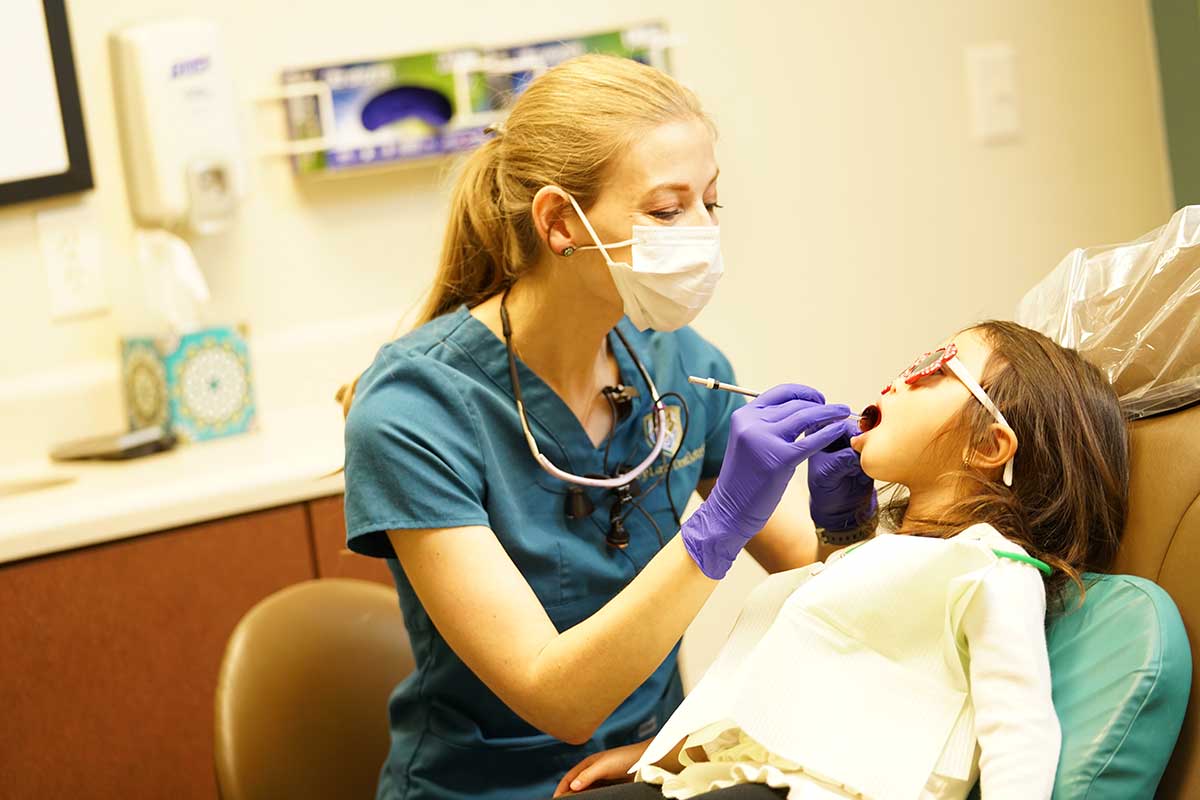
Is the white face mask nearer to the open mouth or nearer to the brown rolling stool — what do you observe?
the open mouth

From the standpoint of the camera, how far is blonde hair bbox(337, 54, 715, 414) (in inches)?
56.5

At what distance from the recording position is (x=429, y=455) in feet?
4.51

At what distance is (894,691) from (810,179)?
1.73 meters

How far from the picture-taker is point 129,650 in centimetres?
192

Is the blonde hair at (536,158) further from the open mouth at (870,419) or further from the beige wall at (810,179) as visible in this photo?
the beige wall at (810,179)

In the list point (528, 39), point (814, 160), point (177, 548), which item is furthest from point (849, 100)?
point (177, 548)

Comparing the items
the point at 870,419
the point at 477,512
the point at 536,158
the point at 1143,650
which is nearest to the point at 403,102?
the point at 536,158

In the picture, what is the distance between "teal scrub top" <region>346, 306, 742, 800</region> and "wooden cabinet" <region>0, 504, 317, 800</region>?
53cm

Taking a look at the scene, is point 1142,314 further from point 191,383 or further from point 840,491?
point 191,383

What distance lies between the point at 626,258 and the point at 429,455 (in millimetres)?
312

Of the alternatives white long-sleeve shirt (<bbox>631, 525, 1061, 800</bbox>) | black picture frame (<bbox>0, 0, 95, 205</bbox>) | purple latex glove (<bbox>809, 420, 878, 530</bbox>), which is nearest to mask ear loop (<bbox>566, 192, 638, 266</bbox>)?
purple latex glove (<bbox>809, 420, 878, 530</bbox>)

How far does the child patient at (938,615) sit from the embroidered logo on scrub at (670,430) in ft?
0.87

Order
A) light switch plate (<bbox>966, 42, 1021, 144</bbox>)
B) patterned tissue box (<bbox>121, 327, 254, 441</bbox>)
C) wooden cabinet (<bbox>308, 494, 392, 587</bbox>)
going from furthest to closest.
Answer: light switch plate (<bbox>966, 42, 1021, 144</bbox>)
patterned tissue box (<bbox>121, 327, 254, 441</bbox>)
wooden cabinet (<bbox>308, 494, 392, 587</bbox>)

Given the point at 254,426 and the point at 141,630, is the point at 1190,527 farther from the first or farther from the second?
the point at 254,426
